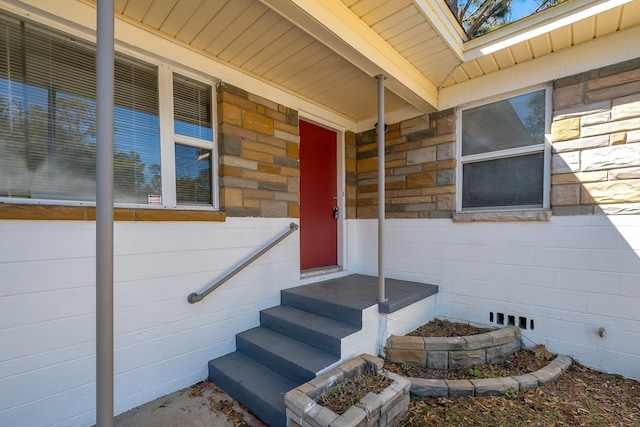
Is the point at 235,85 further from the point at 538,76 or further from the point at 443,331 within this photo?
the point at 443,331

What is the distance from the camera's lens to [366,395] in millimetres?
1752

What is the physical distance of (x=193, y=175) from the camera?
8.23ft

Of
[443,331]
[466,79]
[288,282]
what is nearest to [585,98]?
[466,79]

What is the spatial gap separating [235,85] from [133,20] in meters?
0.86

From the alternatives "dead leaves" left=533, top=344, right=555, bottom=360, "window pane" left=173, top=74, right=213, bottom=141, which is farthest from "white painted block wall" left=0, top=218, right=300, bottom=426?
"dead leaves" left=533, top=344, right=555, bottom=360

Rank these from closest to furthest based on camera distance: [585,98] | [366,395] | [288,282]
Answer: [366,395] < [585,98] < [288,282]

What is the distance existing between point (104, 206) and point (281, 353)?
171cm

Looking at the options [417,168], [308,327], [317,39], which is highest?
[317,39]

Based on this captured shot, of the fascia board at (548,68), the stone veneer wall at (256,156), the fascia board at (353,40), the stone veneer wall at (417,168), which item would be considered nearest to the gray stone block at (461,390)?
the stone veneer wall at (417,168)

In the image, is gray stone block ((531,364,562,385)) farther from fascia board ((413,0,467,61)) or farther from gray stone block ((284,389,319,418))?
fascia board ((413,0,467,61))

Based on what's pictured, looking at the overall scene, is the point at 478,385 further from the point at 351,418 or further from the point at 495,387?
the point at 351,418

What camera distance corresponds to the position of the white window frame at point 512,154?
8.63 feet

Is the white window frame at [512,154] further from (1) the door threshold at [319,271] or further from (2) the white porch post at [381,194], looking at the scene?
(1) the door threshold at [319,271]

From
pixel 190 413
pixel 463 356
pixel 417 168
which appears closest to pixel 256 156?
pixel 417 168
